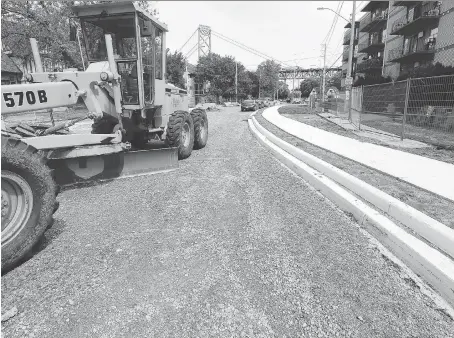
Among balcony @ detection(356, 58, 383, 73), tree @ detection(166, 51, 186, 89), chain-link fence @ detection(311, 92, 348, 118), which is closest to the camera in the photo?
chain-link fence @ detection(311, 92, 348, 118)

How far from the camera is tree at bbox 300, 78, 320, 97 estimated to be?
4491 inches

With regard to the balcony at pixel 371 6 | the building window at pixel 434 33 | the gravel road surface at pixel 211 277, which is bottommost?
the gravel road surface at pixel 211 277

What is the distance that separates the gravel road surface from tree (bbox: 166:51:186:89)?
40.3 meters

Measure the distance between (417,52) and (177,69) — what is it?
30.1 metres

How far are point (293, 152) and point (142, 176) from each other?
3958mm

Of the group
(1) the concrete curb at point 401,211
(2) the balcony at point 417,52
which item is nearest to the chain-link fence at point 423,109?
(1) the concrete curb at point 401,211

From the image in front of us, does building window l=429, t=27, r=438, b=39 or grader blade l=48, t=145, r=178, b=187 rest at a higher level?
building window l=429, t=27, r=438, b=39

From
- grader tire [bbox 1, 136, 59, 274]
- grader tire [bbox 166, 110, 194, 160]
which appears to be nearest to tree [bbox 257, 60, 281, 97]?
grader tire [bbox 166, 110, 194, 160]

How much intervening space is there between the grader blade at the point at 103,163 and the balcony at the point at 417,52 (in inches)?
1235

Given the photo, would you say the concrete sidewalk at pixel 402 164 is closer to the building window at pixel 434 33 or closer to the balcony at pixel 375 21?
the building window at pixel 434 33

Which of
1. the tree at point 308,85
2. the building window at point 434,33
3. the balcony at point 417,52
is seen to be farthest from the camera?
the tree at point 308,85

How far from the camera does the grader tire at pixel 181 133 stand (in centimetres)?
691

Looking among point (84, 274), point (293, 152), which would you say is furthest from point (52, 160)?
point (293, 152)

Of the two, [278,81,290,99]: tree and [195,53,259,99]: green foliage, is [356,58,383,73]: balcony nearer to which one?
[195,53,259,99]: green foliage
